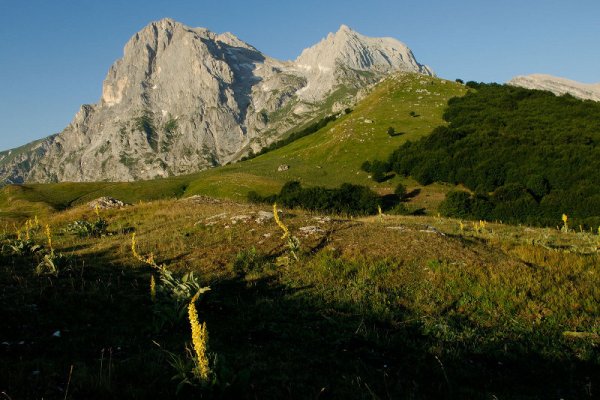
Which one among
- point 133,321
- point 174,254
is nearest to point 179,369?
point 133,321

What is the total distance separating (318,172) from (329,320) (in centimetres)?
6181

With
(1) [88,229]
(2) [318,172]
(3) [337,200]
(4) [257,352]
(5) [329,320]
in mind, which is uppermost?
(2) [318,172]

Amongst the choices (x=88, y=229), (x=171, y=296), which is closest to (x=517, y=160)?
(x=88, y=229)

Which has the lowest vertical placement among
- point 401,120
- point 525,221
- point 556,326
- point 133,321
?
point 525,221

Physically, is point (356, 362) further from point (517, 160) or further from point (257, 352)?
point (517, 160)

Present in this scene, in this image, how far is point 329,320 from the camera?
943 cm

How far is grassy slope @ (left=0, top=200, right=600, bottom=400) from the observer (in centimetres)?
655

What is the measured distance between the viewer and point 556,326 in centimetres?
933

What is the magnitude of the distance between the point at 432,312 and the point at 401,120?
257 ft

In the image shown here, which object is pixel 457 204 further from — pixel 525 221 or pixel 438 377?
pixel 438 377

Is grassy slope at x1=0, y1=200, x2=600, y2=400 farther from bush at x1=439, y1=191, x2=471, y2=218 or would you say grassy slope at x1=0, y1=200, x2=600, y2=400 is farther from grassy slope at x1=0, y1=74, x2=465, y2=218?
grassy slope at x1=0, y1=74, x2=465, y2=218

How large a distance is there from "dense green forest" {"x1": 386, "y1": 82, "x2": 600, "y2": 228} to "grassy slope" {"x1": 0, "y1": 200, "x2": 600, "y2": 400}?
86.0ft

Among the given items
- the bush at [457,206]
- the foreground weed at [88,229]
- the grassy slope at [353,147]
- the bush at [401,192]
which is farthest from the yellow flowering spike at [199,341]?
the grassy slope at [353,147]

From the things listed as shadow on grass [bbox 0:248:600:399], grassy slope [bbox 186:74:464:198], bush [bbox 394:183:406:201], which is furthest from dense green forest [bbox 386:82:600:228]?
shadow on grass [bbox 0:248:600:399]
